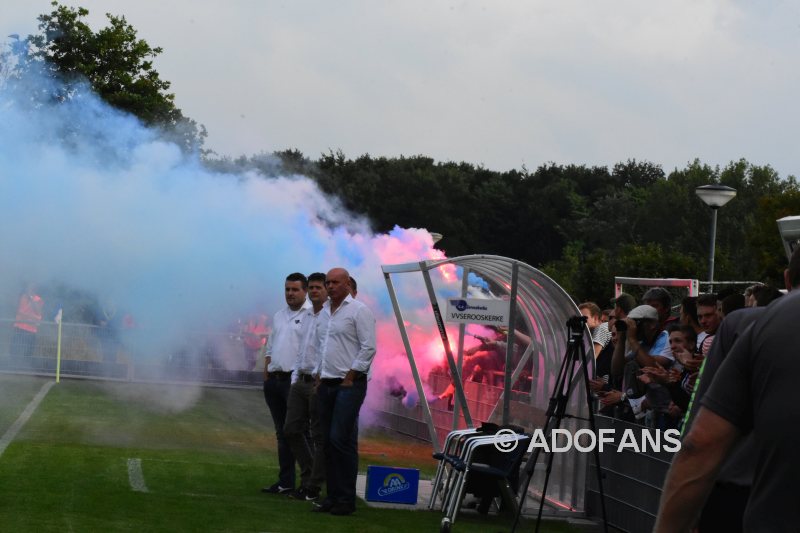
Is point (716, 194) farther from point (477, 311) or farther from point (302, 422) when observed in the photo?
point (302, 422)

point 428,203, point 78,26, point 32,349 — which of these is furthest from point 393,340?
point 428,203

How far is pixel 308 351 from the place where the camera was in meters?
11.8

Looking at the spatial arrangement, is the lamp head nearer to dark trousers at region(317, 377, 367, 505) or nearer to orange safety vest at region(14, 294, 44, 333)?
dark trousers at region(317, 377, 367, 505)

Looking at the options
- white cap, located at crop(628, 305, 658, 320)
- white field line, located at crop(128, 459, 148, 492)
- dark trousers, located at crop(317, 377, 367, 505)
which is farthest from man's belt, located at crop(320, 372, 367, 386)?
white cap, located at crop(628, 305, 658, 320)

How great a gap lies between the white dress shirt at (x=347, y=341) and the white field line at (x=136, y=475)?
1992 millimetres

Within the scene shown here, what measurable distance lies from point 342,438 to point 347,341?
0.87m

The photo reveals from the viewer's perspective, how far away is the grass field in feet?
31.8

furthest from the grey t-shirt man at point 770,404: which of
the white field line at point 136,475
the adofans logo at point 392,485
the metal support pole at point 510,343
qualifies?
the white field line at point 136,475

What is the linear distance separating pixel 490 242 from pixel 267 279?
59363mm

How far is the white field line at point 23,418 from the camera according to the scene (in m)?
14.0

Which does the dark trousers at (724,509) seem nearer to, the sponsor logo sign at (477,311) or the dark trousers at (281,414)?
the sponsor logo sign at (477,311)

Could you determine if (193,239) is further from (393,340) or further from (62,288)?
(393,340)

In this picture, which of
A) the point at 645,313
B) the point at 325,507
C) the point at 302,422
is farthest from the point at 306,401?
the point at 645,313

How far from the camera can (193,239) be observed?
1048 inches
